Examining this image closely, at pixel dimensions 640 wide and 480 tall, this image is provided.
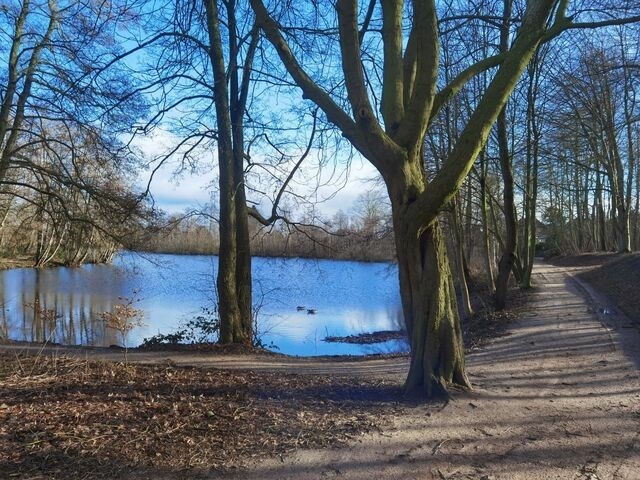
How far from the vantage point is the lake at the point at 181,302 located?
53.3 ft

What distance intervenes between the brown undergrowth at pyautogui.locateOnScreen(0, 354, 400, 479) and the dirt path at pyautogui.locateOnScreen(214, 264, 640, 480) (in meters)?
0.35

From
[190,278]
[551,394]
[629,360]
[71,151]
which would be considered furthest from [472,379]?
[190,278]

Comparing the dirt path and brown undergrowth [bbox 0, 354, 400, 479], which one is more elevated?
brown undergrowth [bbox 0, 354, 400, 479]

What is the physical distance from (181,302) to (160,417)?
60.6 ft

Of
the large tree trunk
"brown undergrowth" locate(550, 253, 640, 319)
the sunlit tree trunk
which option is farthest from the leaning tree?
"brown undergrowth" locate(550, 253, 640, 319)

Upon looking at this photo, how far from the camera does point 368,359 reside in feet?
36.7

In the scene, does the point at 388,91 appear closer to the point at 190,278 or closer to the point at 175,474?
the point at 175,474

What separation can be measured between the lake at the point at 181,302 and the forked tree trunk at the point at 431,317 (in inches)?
344

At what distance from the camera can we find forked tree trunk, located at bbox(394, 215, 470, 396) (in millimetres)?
5836

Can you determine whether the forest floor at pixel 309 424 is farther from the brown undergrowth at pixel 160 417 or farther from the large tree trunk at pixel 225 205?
the large tree trunk at pixel 225 205

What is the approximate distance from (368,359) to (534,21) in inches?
287

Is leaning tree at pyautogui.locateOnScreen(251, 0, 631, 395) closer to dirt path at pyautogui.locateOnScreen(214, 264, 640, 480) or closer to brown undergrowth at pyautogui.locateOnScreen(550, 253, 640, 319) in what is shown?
dirt path at pyautogui.locateOnScreen(214, 264, 640, 480)

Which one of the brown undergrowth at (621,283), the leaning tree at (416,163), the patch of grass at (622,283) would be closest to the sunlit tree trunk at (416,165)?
the leaning tree at (416,163)

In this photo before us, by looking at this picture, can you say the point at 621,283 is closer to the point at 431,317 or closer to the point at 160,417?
the point at 431,317
